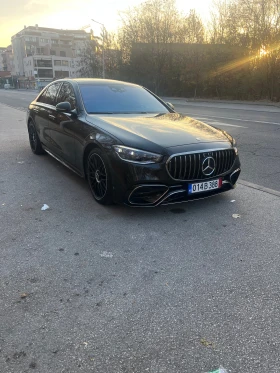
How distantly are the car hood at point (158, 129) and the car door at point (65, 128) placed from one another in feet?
1.56

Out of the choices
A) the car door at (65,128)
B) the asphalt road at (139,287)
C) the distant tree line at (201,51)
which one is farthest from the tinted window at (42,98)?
the distant tree line at (201,51)

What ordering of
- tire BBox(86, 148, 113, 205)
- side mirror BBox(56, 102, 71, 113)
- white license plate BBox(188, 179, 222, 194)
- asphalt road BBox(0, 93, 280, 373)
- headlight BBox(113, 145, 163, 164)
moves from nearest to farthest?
asphalt road BBox(0, 93, 280, 373) < headlight BBox(113, 145, 163, 164) < white license plate BBox(188, 179, 222, 194) < tire BBox(86, 148, 113, 205) < side mirror BBox(56, 102, 71, 113)

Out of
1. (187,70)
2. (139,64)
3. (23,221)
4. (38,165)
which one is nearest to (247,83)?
(187,70)

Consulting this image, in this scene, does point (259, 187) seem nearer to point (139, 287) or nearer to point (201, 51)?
point (139, 287)

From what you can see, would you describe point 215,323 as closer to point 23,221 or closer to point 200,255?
point 200,255

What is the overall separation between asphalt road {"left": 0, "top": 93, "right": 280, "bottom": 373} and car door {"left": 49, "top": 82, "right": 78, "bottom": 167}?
0.89 meters

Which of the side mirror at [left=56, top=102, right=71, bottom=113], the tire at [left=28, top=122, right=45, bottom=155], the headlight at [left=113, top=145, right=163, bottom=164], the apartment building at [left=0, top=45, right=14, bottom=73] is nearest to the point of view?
the headlight at [left=113, top=145, right=163, bottom=164]

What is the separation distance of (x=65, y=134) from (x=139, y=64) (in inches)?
1514

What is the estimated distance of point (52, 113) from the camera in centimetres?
573

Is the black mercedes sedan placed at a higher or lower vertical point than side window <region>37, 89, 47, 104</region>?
lower

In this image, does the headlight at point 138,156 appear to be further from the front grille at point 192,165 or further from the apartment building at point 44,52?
the apartment building at point 44,52

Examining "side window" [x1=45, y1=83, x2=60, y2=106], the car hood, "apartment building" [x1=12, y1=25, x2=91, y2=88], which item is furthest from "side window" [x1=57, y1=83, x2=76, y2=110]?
"apartment building" [x1=12, y1=25, x2=91, y2=88]

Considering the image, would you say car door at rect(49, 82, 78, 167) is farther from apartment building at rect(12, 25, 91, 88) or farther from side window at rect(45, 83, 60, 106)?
apartment building at rect(12, 25, 91, 88)

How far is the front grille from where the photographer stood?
12.3 ft
